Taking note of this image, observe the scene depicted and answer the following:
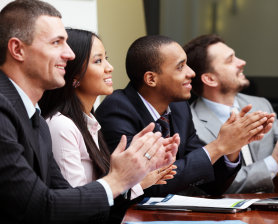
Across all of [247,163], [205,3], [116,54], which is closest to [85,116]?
[247,163]

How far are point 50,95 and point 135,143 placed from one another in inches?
22.7

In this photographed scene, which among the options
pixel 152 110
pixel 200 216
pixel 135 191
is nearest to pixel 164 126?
pixel 152 110

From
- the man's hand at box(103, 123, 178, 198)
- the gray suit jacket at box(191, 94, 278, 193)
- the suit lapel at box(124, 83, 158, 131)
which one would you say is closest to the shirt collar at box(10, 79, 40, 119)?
the man's hand at box(103, 123, 178, 198)

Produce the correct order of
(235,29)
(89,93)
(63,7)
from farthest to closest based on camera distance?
(235,29) < (63,7) < (89,93)

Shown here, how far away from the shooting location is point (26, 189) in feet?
4.28

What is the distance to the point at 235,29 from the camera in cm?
384

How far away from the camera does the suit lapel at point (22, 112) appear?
1469 mm

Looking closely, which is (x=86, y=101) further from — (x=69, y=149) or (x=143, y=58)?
(x=143, y=58)

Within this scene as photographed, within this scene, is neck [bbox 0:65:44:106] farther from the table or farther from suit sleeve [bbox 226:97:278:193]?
suit sleeve [bbox 226:97:278:193]

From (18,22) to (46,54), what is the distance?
5.1 inches

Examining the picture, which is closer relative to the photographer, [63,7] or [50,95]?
[50,95]

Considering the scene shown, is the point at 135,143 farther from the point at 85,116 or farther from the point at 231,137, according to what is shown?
the point at 231,137

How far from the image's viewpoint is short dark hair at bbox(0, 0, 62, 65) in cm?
156

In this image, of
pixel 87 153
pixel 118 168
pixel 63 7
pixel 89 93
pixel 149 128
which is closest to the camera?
pixel 118 168
